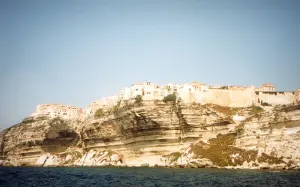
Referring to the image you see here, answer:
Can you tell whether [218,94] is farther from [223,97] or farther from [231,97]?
[231,97]

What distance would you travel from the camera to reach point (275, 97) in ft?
298

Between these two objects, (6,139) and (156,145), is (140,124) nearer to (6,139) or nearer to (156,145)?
(156,145)

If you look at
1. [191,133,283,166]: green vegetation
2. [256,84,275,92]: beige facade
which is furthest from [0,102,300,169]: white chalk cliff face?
[256,84,275,92]: beige facade

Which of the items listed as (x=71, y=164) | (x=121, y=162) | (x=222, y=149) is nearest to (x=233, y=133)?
(x=222, y=149)

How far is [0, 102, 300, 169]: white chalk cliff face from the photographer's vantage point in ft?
175

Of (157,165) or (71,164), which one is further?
(71,164)

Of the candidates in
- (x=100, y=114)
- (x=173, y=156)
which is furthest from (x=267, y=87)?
(x=100, y=114)

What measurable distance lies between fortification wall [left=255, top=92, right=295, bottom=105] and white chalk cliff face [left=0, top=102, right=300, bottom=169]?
12048 millimetres

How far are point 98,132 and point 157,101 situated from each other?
23027mm

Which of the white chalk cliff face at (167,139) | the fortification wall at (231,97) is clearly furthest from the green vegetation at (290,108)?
the fortification wall at (231,97)

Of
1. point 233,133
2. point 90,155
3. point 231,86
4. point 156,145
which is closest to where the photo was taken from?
point 233,133

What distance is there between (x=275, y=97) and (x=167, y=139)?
38373mm

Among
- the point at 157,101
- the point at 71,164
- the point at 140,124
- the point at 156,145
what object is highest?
the point at 157,101

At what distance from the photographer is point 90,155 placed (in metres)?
86.2
